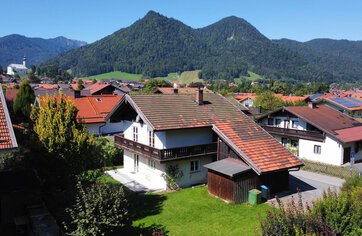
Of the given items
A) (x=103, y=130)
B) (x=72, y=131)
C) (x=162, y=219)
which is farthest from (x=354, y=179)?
(x=103, y=130)

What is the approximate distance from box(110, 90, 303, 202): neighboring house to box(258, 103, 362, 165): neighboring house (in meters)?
12.3

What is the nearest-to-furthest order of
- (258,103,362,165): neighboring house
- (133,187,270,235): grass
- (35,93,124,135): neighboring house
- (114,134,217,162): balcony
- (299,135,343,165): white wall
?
(133,187,270,235): grass, (114,134,217,162): balcony, (299,135,343,165): white wall, (258,103,362,165): neighboring house, (35,93,124,135): neighboring house

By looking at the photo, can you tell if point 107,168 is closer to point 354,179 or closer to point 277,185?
point 277,185

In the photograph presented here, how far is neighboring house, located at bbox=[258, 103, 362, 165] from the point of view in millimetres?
34500

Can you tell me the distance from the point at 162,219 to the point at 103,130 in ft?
82.9

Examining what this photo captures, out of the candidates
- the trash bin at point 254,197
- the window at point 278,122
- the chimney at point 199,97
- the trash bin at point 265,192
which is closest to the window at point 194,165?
the chimney at point 199,97

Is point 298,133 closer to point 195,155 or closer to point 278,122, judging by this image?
point 278,122

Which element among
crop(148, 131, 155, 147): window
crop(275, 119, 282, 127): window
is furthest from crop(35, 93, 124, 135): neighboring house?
crop(275, 119, 282, 127): window

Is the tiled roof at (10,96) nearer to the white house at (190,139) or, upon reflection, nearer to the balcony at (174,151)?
the white house at (190,139)

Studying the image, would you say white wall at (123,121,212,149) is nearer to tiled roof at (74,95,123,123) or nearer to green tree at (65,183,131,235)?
green tree at (65,183,131,235)

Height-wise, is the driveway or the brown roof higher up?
the brown roof

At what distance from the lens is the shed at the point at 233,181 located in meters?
21.6

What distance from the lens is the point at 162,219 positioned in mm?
19172

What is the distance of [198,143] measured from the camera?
2620 cm
